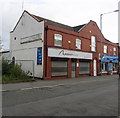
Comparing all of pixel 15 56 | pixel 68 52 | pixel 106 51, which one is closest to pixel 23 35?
pixel 15 56

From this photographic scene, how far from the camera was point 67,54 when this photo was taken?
20.2 metres

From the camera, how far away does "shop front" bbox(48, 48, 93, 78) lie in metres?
18.5

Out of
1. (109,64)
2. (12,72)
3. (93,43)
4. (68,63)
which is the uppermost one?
(93,43)

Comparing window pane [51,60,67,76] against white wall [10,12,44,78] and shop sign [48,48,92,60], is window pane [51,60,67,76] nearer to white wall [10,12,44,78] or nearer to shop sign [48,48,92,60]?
shop sign [48,48,92,60]

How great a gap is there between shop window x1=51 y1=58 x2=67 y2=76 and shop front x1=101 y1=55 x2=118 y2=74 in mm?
10974

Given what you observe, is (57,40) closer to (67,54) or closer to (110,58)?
(67,54)

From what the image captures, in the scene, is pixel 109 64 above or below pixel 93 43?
below

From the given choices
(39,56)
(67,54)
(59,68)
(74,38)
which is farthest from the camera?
(74,38)

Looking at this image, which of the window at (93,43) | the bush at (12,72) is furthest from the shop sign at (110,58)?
the bush at (12,72)

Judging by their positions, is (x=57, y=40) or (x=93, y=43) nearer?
(x=57, y=40)

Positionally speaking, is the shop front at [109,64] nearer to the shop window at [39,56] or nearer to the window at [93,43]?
the window at [93,43]

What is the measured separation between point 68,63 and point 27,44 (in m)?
6.37

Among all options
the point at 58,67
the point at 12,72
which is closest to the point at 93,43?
the point at 58,67

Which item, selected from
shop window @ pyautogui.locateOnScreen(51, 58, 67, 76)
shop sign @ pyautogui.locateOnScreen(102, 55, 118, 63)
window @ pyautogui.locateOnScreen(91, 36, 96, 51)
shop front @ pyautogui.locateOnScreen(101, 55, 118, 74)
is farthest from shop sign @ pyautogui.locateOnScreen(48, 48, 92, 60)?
shop front @ pyautogui.locateOnScreen(101, 55, 118, 74)
